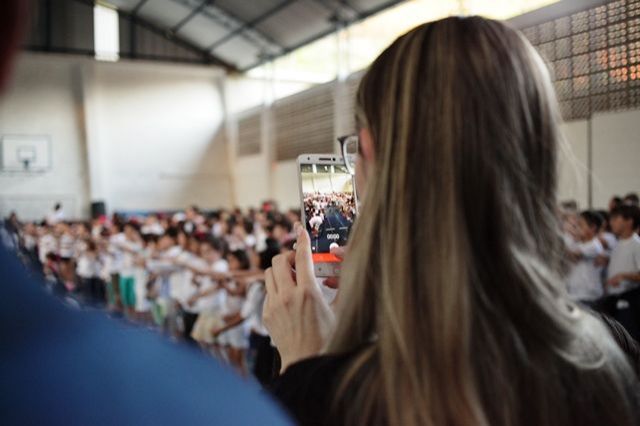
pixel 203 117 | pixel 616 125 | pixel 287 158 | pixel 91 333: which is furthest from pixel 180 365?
pixel 203 117

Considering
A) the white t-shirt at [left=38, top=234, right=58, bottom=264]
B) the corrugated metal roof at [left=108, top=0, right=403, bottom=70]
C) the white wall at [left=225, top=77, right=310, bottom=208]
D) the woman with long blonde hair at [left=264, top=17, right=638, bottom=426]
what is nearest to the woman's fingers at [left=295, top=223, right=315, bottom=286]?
the woman with long blonde hair at [left=264, top=17, right=638, bottom=426]

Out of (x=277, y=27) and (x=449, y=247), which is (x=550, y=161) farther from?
(x=277, y=27)

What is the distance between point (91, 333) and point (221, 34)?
18305 millimetres

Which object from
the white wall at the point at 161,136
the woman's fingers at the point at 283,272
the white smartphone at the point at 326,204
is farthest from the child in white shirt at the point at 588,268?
the white wall at the point at 161,136

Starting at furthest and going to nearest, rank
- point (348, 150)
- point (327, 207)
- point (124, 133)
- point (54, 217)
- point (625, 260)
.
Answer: point (124, 133) < point (54, 217) < point (625, 260) < point (327, 207) < point (348, 150)

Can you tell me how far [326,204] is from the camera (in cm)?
145

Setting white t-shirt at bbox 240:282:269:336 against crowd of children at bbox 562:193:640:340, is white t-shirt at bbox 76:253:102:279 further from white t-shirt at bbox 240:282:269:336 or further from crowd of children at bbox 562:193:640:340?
crowd of children at bbox 562:193:640:340

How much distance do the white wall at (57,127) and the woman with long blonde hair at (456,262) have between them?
17460 mm

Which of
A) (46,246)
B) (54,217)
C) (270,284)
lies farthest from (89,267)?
(270,284)

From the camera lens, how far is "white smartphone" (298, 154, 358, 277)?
1.39 m

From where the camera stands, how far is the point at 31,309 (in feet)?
1.25

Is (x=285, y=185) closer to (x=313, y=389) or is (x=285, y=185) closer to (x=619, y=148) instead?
(x=619, y=148)

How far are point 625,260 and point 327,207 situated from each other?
4260mm

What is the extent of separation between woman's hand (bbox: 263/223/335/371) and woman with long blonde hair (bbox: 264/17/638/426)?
0.35 ft
